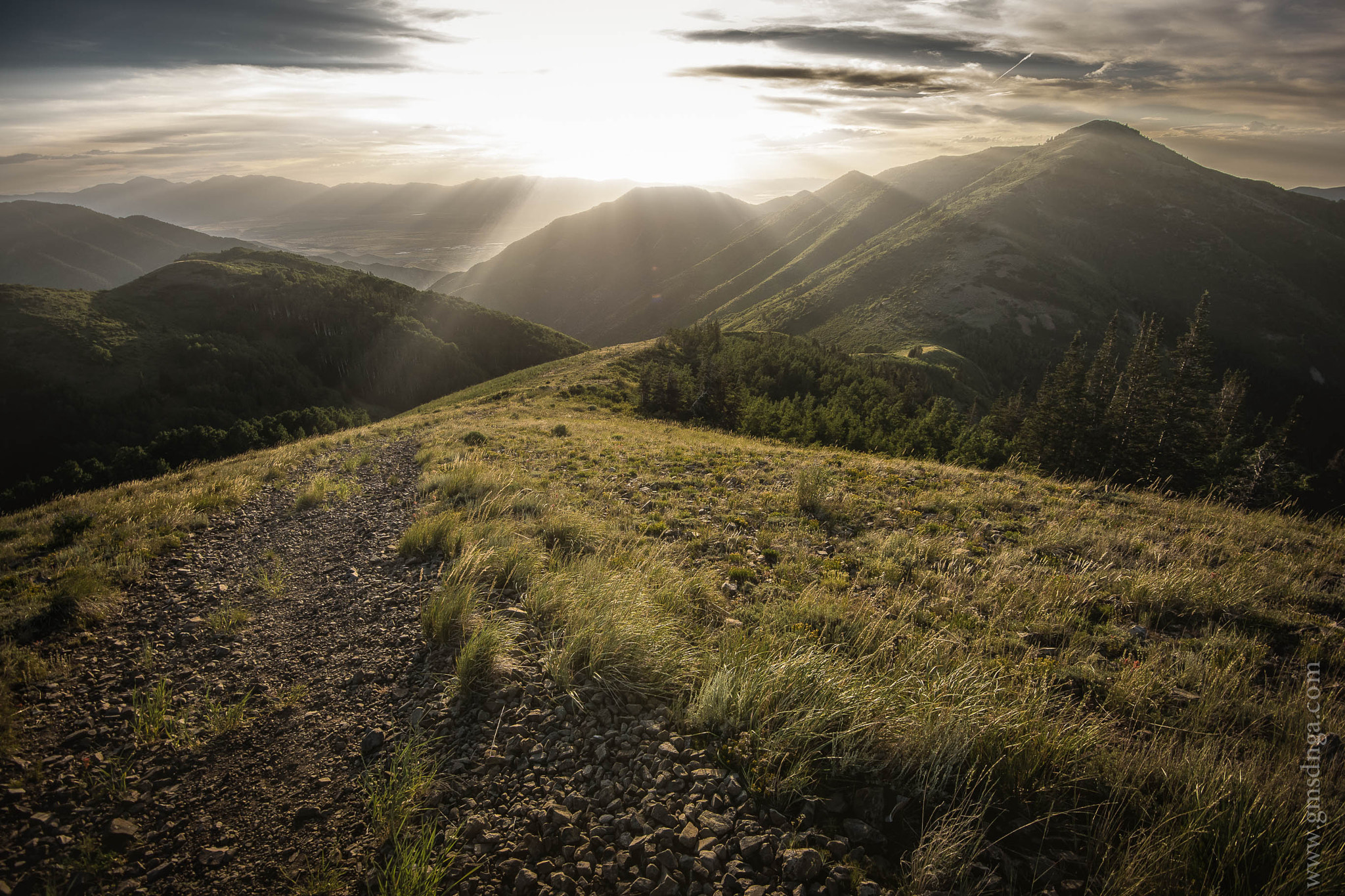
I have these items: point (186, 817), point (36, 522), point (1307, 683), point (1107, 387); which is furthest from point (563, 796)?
point (1107, 387)

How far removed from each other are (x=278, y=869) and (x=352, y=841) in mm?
442

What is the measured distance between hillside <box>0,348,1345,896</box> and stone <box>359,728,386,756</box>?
3 cm

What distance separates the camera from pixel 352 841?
367 centimetres

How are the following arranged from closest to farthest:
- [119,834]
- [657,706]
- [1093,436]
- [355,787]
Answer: [119,834], [355,787], [657,706], [1093,436]

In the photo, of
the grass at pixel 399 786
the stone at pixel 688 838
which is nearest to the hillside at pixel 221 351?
the grass at pixel 399 786

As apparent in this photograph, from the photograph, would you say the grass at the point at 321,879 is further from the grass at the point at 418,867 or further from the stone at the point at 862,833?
the stone at the point at 862,833

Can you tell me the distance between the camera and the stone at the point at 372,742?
14.9ft

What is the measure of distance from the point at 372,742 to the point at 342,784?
42cm

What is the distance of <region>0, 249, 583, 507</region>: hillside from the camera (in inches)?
4520

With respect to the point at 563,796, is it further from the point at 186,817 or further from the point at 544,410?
the point at 544,410

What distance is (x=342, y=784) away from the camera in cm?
416

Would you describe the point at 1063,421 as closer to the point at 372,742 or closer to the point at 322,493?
the point at 322,493

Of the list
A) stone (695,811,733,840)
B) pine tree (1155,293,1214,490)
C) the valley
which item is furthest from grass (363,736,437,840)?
pine tree (1155,293,1214,490)

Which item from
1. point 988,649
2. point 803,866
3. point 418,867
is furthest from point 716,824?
point 988,649
